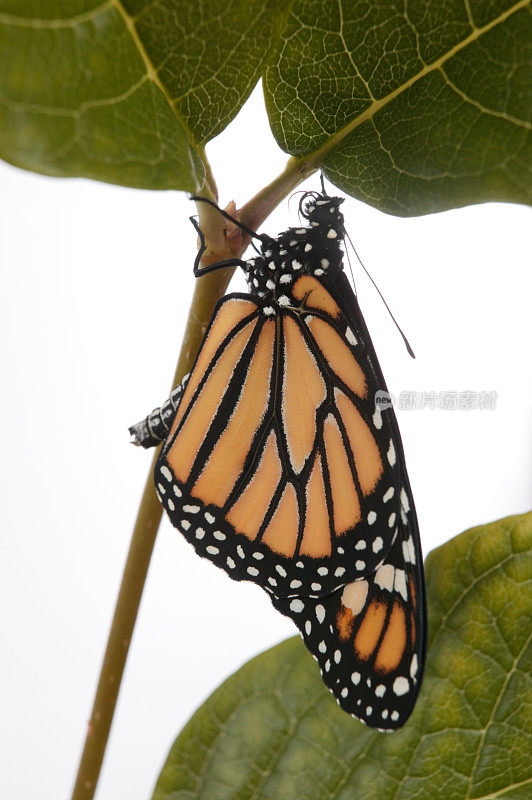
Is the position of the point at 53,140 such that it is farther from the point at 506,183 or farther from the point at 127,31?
the point at 506,183

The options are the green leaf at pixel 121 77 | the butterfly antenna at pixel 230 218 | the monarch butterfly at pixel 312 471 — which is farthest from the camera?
the monarch butterfly at pixel 312 471

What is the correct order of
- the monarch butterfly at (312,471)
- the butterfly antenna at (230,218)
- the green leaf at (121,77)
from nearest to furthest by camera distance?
1. the green leaf at (121,77)
2. the butterfly antenna at (230,218)
3. the monarch butterfly at (312,471)

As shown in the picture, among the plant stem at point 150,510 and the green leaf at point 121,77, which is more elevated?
the green leaf at point 121,77

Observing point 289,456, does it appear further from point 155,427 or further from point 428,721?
point 428,721

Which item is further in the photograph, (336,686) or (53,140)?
(336,686)

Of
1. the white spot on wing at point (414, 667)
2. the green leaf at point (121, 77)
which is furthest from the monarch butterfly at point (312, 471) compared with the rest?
the green leaf at point (121, 77)

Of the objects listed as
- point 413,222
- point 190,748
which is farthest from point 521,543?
point 413,222

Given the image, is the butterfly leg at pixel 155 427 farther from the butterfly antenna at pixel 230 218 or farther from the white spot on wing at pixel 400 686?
the white spot on wing at pixel 400 686

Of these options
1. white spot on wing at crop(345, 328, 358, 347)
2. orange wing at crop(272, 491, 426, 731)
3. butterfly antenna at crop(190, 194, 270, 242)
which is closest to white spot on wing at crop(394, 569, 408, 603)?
orange wing at crop(272, 491, 426, 731)

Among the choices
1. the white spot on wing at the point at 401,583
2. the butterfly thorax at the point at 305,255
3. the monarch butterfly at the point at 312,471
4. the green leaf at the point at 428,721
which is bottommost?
the green leaf at the point at 428,721
